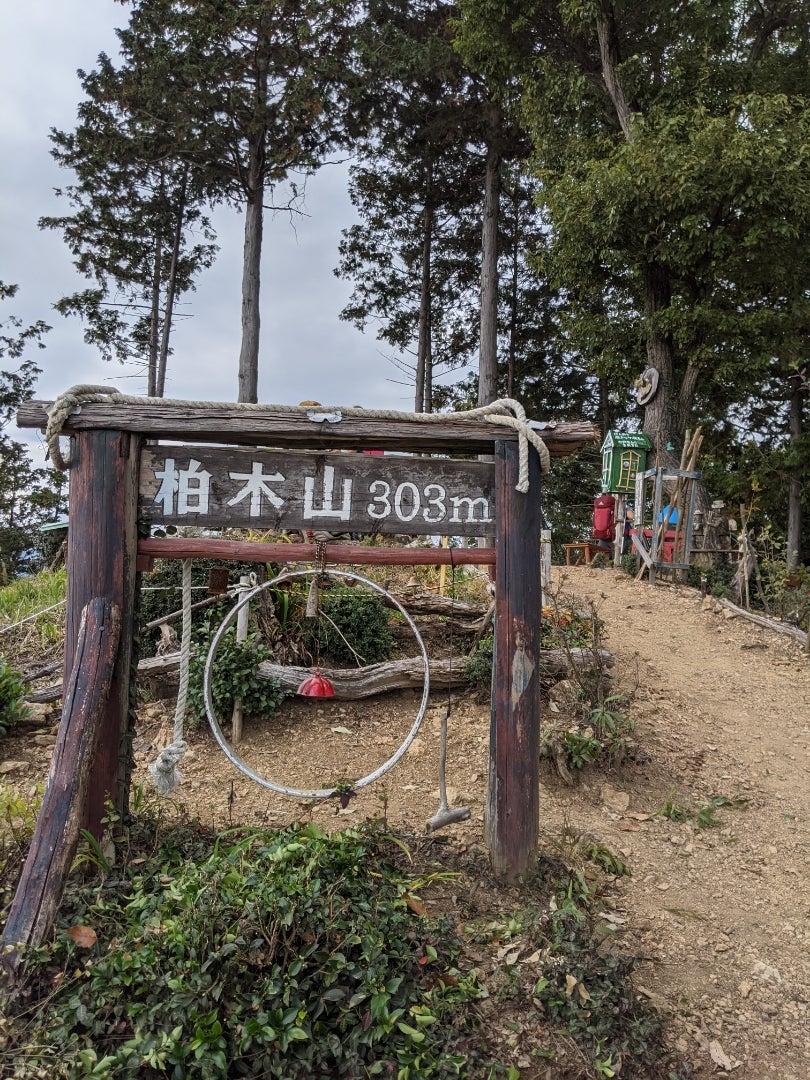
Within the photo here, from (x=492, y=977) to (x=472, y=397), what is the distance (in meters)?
21.0

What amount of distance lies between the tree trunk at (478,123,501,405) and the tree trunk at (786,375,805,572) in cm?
724

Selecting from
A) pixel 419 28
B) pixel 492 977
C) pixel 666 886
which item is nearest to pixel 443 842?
pixel 492 977

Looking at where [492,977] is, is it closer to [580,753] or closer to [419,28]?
[580,753]

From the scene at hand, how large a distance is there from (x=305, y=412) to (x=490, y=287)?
12983mm

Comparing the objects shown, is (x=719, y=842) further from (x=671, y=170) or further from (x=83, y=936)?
(x=671, y=170)

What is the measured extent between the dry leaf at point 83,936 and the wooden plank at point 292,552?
144 cm

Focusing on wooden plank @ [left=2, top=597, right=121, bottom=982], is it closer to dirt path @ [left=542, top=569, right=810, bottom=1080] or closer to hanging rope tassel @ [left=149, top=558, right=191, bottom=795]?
hanging rope tassel @ [left=149, top=558, right=191, bottom=795]

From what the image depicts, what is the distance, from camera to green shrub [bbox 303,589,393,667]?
6.00 meters

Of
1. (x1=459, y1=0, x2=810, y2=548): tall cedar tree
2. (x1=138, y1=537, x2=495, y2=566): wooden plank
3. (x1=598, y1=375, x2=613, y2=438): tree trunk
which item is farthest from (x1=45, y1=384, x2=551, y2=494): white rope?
(x1=598, y1=375, x2=613, y2=438): tree trunk

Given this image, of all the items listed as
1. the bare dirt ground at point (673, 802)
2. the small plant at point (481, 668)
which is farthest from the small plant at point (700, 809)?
the small plant at point (481, 668)

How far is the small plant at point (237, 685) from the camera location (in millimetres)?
5168

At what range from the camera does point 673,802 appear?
461 cm

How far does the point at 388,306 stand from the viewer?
21.5m

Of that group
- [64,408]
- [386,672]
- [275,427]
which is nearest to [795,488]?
[386,672]
